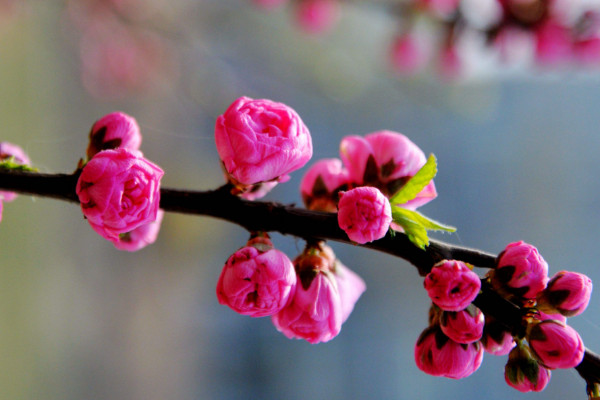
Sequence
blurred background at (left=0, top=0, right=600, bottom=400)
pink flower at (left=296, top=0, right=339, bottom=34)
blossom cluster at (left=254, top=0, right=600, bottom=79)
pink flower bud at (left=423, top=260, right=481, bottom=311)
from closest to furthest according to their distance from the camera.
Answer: pink flower bud at (left=423, top=260, right=481, bottom=311) → blossom cluster at (left=254, top=0, right=600, bottom=79) → pink flower at (left=296, top=0, right=339, bottom=34) → blurred background at (left=0, top=0, right=600, bottom=400)

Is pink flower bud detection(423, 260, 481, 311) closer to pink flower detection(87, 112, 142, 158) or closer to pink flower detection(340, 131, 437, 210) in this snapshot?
pink flower detection(340, 131, 437, 210)

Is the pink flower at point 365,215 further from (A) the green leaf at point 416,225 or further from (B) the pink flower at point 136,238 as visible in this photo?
(B) the pink flower at point 136,238

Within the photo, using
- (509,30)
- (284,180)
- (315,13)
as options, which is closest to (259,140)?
(284,180)

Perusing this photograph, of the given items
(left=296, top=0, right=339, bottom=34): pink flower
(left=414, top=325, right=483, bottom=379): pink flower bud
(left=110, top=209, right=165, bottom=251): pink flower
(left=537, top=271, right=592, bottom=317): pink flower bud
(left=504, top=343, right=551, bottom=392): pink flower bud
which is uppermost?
(left=537, top=271, right=592, bottom=317): pink flower bud

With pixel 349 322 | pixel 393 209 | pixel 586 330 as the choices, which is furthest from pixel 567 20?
pixel 349 322

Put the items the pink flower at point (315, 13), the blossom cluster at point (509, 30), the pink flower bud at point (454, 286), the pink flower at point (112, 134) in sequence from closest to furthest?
the pink flower bud at point (454, 286) → the pink flower at point (112, 134) → the blossom cluster at point (509, 30) → the pink flower at point (315, 13)

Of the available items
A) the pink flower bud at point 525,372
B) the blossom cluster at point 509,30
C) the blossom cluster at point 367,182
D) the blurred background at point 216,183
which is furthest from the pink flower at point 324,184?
the blurred background at point 216,183

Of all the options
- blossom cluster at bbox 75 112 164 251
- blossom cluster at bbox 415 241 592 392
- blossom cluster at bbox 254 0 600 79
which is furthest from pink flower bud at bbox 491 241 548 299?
blossom cluster at bbox 254 0 600 79

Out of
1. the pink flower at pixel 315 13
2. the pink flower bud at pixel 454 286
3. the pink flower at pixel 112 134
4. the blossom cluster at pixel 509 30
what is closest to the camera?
the pink flower bud at pixel 454 286
